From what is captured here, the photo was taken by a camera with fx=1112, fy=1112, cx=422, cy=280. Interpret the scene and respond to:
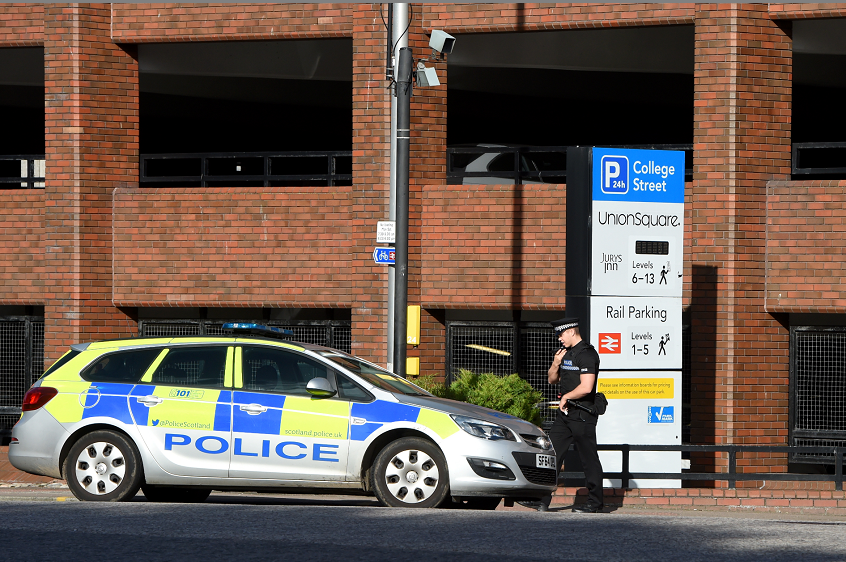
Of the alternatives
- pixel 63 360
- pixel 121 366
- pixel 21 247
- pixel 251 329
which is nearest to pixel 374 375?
pixel 251 329

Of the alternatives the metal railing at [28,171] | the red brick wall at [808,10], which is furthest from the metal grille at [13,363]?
the red brick wall at [808,10]

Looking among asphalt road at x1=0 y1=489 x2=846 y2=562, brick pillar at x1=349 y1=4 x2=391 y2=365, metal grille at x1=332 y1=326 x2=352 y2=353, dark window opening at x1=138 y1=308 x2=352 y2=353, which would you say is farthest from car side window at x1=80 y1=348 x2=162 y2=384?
metal grille at x1=332 y1=326 x2=352 y2=353

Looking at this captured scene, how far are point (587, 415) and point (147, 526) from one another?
437cm

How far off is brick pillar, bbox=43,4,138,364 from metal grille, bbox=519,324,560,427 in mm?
6226

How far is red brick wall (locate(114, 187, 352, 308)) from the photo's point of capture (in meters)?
16.0

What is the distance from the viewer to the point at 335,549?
7.18 m

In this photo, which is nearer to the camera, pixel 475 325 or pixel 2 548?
pixel 2 548

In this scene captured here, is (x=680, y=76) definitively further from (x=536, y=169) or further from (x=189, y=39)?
(x=189, y=39)

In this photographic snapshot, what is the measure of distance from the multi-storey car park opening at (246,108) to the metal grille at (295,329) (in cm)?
218

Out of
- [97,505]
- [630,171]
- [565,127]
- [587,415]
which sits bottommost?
[97,505]

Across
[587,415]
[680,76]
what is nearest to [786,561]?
[587,415]

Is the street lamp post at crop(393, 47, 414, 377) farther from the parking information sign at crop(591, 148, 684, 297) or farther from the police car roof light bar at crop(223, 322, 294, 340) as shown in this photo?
the parking information sign at crop(591, 148, 684, 297)

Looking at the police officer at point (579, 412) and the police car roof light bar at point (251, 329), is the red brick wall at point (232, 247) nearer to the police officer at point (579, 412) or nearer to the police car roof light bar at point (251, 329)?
the police car roof light bar at point (251, 329)

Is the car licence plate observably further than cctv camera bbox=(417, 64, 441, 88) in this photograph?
No
